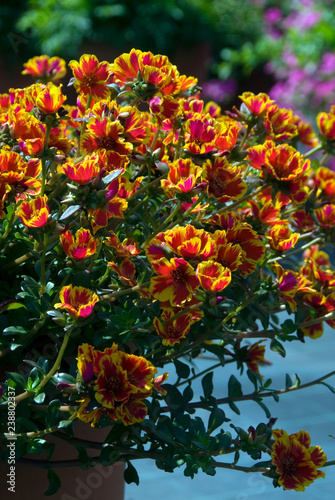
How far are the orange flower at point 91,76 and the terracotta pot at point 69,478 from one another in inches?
13.1

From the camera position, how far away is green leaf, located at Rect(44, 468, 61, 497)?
725mm

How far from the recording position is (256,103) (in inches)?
32.4

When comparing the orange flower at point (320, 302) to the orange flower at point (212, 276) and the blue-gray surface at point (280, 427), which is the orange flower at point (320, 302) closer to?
the orange flower at point (212, 276)

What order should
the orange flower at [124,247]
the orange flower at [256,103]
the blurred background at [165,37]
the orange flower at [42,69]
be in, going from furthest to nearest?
the blurred background at [165,37] → the orange flower at [42,69] → the orange flower at [256,103] → the orange flower at [124,247]

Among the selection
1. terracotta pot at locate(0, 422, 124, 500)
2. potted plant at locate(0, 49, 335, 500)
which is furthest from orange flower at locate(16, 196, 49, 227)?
terracotta pot at locate(0, 422, 124, 500)

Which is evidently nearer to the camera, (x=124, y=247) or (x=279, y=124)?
(x=124, y=247)

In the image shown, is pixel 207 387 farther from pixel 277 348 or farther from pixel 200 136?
pixel 200 136

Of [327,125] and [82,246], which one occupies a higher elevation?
[327,125]

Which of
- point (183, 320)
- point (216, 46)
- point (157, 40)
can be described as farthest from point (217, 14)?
point (183, 320)

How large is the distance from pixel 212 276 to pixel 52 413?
19 centimetres

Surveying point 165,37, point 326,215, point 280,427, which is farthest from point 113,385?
point 165,37

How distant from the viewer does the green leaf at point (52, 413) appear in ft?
2.17

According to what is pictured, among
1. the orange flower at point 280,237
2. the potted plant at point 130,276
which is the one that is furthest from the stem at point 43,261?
the orange flower at point 280,237

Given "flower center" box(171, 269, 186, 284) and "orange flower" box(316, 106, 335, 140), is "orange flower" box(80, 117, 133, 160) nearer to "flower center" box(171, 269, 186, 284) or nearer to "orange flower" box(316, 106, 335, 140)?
"flower center" box(171, 269, 186, 284)
